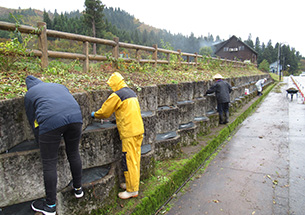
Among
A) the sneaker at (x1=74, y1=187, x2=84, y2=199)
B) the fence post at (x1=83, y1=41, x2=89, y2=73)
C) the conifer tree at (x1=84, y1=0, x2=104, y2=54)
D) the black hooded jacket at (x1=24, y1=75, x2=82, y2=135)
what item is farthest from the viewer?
the conifer tree at (x1=84, y1=0, x2=104, y2=54)

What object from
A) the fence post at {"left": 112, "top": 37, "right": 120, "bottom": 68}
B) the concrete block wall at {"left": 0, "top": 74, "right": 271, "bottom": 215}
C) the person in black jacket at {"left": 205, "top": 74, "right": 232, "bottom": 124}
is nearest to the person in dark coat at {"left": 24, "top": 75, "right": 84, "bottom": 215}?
the concrete block wall at {"left": 0, "top": 74, "right": 271, "bottom": 215}

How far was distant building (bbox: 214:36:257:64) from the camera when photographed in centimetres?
5522

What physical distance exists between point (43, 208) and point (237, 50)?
61.5 meters

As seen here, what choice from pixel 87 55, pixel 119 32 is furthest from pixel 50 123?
pixel 119 32

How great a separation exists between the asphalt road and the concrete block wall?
36.5 inches

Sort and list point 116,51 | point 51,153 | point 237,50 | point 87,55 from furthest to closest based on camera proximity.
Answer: point 237,50
point 116,51
point 87,55
point 51,153

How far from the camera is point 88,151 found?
3.16m

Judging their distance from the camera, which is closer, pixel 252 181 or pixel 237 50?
pixel 252 181

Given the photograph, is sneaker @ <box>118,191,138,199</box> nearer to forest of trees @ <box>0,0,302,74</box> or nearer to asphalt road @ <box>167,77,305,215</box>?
asphalt road @ <box>167,77,305,215</box>

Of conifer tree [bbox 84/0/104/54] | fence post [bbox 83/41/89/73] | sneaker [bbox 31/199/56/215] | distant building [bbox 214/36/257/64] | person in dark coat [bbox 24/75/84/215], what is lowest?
sneaker [bbox 31/199/56/215]

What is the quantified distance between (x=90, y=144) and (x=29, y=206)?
99 cm

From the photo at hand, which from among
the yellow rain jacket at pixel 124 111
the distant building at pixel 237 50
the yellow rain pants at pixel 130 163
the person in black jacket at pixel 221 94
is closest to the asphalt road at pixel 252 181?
the yellow rain pants at pixel 130 163

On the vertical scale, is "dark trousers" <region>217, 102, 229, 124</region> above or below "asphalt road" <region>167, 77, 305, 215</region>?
above

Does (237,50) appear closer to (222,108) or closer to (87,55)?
(222,108)
